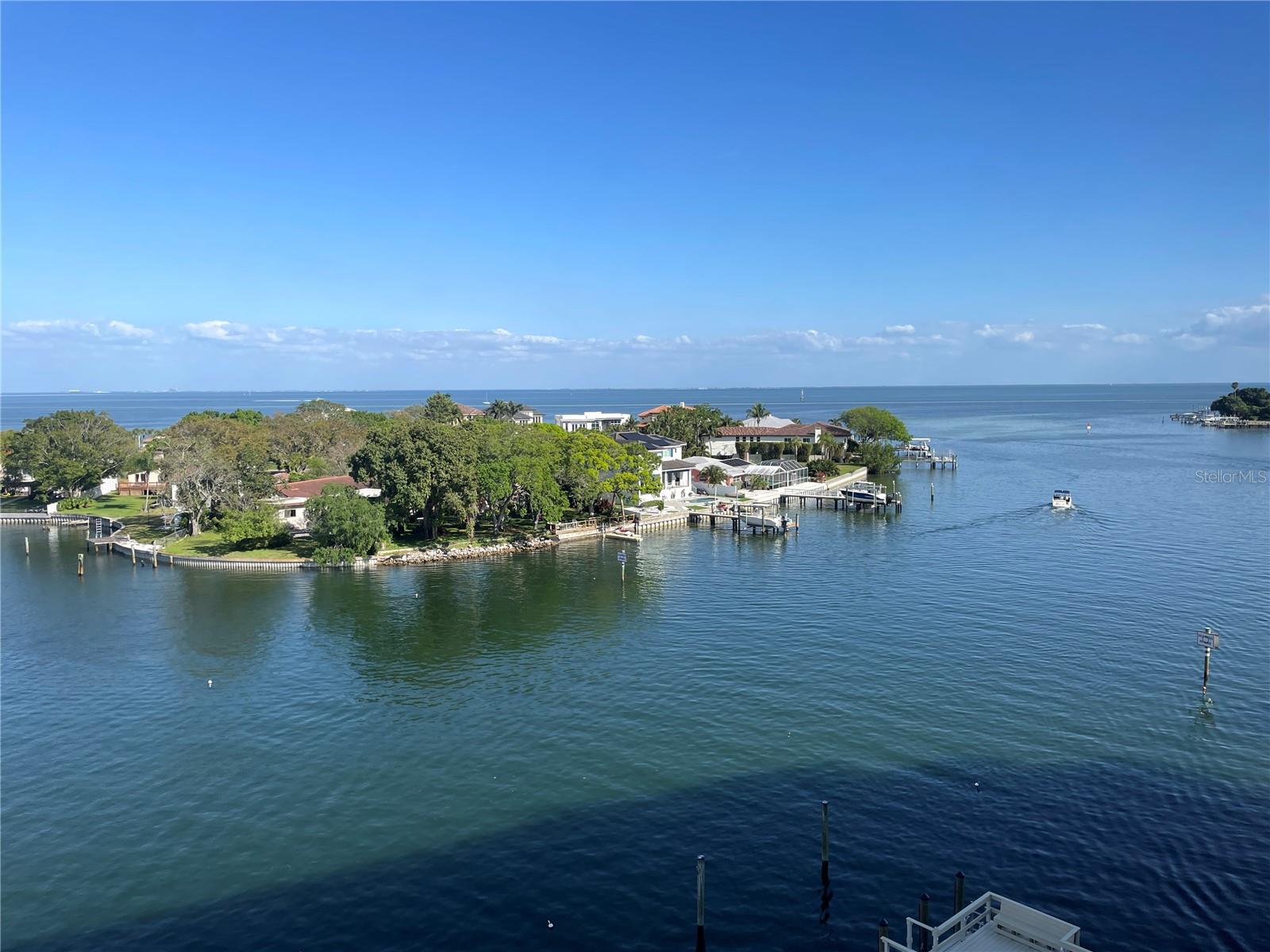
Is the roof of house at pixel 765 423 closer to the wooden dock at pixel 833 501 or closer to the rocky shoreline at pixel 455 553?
the wooden dock at pixel 833 501

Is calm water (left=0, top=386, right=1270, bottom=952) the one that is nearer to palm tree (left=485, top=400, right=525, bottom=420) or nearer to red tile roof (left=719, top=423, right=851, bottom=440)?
red tile roof (left=719, top=423, right=851, bottom=440)

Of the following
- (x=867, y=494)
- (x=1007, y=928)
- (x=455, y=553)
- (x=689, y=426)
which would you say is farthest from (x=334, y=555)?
(x=689, y=426)

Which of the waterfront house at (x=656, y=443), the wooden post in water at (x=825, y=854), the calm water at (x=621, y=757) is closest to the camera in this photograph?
the calm water at (x=621, y=757)

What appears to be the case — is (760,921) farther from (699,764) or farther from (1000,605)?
(1000,605)

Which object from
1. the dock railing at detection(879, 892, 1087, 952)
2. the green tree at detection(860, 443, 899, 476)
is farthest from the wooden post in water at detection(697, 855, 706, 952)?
the green tree at detection(860, 443, 899, 476)

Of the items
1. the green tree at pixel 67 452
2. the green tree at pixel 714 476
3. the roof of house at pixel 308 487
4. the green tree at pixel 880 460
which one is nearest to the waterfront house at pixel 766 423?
the green tree at pixel 880 460
